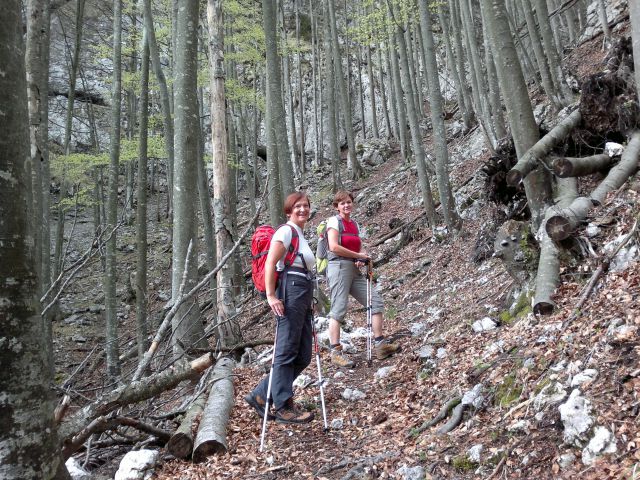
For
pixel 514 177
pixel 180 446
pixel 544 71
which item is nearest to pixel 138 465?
pixel 180 446

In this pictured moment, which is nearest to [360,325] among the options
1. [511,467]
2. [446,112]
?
[511,467]

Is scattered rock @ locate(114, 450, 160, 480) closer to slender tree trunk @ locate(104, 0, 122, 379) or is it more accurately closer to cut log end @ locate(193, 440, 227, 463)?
cut log end @ locate(193, 440, 227, 463)

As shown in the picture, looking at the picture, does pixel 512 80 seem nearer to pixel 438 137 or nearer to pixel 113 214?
pixel 438 137

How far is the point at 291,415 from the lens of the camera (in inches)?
168

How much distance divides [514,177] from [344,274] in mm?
2272

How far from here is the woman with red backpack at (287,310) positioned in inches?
164

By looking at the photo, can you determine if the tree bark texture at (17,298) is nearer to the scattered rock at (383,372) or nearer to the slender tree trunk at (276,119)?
the scattered rock at (383,372)

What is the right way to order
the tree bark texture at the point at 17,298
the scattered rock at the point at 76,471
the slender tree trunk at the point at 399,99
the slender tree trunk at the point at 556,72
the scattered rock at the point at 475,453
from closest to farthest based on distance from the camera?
the tree bark texture at the point at 17,298, the scattered rock at the point at 475,453, the scattered rock at the point at 76,471, the slender tree trunk at the point at 556,72, the slender tree trunk at the point at 399,99

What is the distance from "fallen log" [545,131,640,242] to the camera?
14.5 ft

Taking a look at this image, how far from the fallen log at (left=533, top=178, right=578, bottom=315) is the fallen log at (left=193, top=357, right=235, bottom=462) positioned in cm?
293

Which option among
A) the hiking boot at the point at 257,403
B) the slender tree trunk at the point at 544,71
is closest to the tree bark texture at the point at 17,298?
the hiking boot at the point at 257,403

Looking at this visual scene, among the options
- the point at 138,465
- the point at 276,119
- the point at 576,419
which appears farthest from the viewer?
the point at 276,119

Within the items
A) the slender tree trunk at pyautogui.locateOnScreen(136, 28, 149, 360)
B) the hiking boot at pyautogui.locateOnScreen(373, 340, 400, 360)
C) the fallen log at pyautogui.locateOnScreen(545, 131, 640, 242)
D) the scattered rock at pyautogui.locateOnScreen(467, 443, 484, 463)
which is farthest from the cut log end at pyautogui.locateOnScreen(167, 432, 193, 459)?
the slender tree trunk at pyautogui.locateOnScreen(136, 28, 149, 360)

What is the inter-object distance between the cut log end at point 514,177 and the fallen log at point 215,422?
3751 mm
